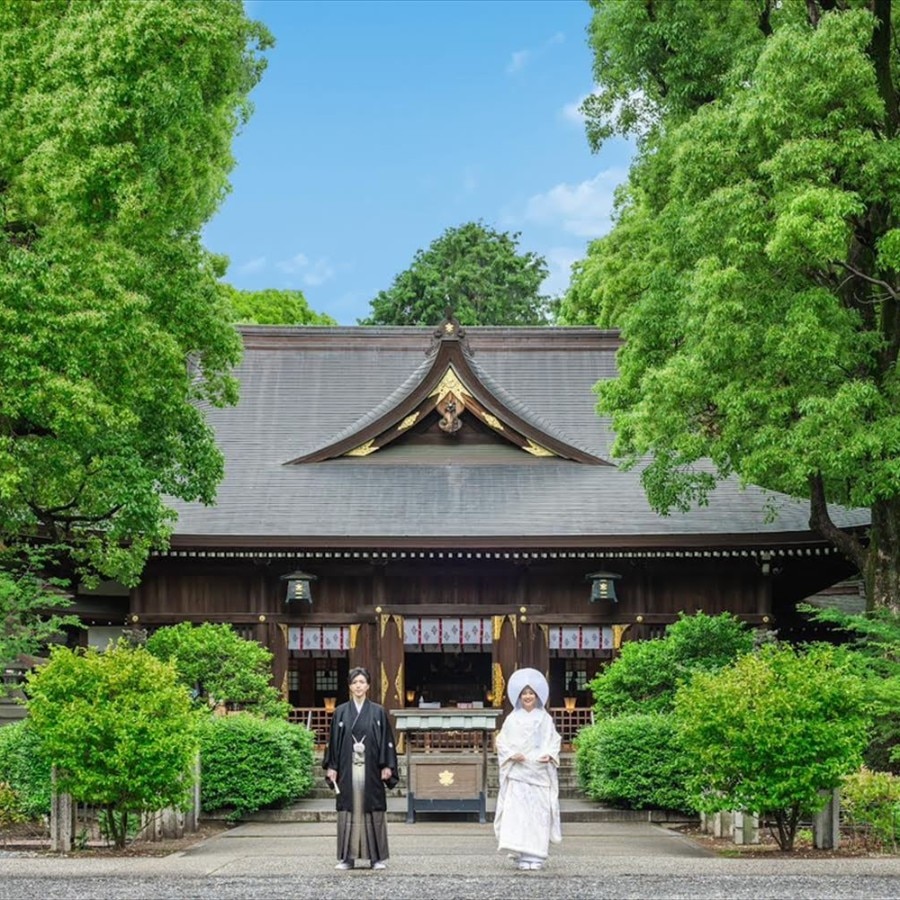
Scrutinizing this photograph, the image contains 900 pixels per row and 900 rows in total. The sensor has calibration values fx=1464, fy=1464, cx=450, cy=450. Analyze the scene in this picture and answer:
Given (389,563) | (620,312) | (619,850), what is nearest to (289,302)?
(620,312)

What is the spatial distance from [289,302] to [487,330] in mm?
25069

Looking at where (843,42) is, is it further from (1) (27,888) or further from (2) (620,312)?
(2) (620,312)

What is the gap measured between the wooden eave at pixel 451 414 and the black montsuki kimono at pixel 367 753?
12476 mm

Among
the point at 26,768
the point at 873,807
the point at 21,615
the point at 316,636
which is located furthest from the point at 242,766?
the point at 873,807

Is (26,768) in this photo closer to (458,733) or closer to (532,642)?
(458,733)

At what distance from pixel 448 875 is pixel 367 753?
124 cm

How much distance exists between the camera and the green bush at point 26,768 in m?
13.2

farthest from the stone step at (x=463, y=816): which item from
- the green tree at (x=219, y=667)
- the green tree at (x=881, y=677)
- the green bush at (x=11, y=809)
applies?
the green bush at (x=11, y=809)

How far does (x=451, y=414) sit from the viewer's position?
2439 centimetres

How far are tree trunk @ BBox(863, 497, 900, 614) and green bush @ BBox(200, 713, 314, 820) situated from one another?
7428 millimetres

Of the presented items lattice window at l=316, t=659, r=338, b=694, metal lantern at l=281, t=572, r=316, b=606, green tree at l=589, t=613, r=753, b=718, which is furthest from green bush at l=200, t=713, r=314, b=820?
lattice window at l=316, t=659, r=338, b=694

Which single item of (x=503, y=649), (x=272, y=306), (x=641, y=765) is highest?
(x=272, y=306)

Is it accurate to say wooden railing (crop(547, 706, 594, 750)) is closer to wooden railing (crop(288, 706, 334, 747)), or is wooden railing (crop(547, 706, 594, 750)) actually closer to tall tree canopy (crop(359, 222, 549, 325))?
wooden railing (crop(288, 706, 334, 747))

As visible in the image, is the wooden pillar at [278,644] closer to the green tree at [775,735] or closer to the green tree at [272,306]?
the green tree at [775,735]
